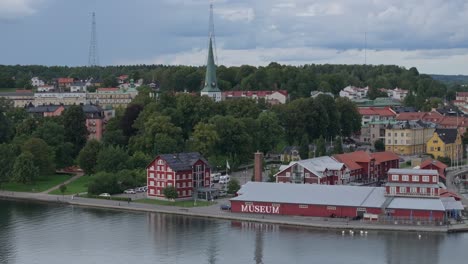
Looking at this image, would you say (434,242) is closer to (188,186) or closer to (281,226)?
(281,226)

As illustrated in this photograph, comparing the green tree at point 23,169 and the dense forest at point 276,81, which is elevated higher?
the dense forest at point 276,81

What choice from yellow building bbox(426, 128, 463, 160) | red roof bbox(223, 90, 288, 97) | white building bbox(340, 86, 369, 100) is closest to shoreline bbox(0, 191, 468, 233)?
yellow building bbox(426, 128, 463, 160)

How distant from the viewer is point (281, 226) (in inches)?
1281

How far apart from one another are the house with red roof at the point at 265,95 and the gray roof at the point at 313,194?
1596 inches

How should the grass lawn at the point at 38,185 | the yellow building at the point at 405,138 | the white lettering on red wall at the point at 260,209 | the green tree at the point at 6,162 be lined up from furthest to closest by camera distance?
the yellow building at the point at 405,138 → the green tree at the point at 6,162 → the grass lawn at the point at 38,185 → the white lettering on red wall at the point at 260,209

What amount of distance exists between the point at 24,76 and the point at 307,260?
85240 mm

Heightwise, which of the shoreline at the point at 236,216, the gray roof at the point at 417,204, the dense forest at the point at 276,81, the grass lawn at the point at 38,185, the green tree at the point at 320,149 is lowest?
the shoreline at the point at 236,216

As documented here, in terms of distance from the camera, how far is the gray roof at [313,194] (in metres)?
33.5

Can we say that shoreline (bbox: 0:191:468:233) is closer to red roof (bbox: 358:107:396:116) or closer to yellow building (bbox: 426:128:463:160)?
yellow building (bbox: 426:128:463:160)

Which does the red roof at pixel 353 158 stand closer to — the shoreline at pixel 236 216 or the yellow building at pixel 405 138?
the shoreline at pixel 236 216

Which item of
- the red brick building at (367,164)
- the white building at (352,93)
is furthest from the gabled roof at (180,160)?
the white building at (352,93)

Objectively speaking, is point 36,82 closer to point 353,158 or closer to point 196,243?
point 353,158

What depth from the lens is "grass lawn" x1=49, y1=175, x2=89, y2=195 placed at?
138 ft

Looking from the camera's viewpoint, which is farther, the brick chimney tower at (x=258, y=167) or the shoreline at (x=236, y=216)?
the brick chimney tower at (x=258, y=167)
